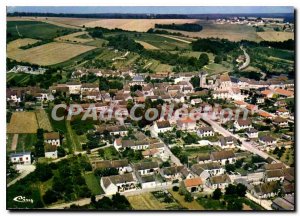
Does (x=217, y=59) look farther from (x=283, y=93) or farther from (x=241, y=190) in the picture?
(x=241, y=190)

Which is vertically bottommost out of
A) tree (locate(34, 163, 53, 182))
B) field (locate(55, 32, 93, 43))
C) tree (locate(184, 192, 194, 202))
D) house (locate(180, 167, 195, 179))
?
tree (locate(184, 192, 194, 202))

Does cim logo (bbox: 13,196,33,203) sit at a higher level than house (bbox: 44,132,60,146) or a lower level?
lower

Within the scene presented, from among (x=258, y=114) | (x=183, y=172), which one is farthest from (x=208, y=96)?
(x=183, y=172)

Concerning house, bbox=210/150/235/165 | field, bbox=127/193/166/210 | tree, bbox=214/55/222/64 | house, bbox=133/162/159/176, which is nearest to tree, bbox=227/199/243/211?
field, bbox=127/193/166/210


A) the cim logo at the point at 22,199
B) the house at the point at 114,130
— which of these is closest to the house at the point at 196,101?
the house at the point at 114,130

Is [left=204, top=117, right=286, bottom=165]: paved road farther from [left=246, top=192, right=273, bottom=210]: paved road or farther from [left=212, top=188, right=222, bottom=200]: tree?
[left=212, top=188, right=222, bottom=200]: tree

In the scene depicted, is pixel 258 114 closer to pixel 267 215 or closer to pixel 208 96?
pixel 208 96

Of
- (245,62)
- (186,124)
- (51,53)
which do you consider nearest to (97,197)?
(186,124)
